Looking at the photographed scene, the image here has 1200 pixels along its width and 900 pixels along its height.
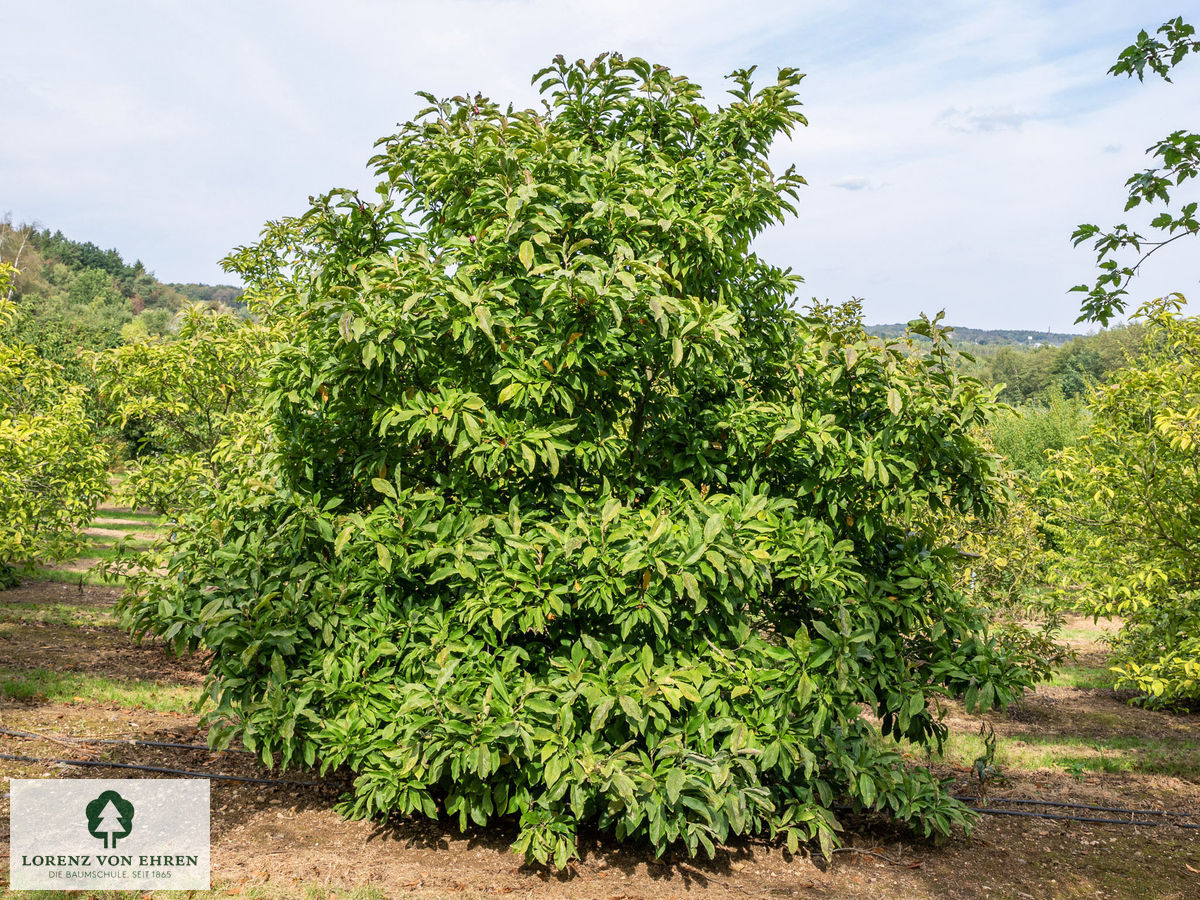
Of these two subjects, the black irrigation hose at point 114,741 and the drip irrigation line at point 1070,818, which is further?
the black irrigation hose at point 114,741

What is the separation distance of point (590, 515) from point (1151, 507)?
15.3ft

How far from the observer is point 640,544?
3434mm

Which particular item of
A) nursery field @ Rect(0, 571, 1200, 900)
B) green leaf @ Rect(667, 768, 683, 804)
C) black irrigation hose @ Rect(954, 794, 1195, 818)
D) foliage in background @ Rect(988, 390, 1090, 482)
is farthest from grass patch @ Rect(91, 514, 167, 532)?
foliage in background @ Rect(988, 390, 1090, 482)

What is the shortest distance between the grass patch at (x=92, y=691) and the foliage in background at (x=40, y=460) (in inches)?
40.4

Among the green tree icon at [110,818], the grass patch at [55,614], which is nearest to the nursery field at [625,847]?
the green tree icon at [110,818]

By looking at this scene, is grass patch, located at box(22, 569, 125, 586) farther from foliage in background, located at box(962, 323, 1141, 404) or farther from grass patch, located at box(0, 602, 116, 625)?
foliage in background, located at box(962, 323, 1141, 404)

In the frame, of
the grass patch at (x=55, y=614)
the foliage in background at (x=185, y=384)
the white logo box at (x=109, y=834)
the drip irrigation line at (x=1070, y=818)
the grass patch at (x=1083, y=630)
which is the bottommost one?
the grass patch at (x=1083, y=630)

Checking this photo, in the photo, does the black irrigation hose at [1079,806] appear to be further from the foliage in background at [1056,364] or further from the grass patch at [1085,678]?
the foliage in background at [1056,364]

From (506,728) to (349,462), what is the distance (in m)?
1.69

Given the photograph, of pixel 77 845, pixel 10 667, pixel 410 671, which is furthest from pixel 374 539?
pixel 10 667

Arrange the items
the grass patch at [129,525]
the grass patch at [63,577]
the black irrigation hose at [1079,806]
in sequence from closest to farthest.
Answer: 1. the black irrigation hose at [1079,806]
2. the grass patch at [63,577]
3. the grass patch at [129,525]

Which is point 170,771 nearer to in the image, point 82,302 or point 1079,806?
point 1079,806

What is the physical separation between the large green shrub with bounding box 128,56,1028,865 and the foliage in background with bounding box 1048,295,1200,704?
262cm

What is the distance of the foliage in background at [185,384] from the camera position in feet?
22.2
